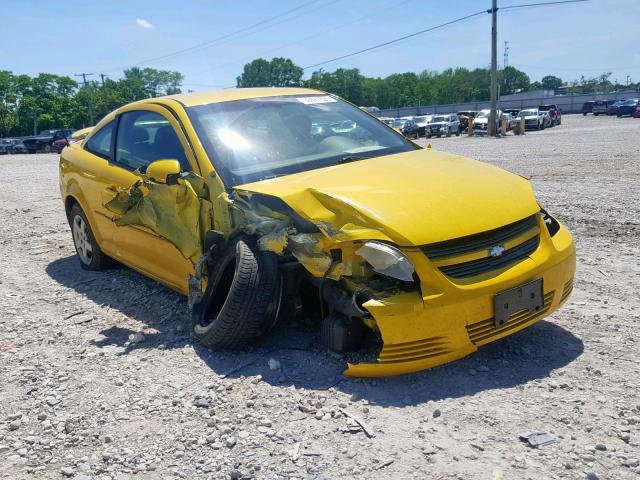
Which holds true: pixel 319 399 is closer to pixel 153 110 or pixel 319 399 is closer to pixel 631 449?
pixel 631 449

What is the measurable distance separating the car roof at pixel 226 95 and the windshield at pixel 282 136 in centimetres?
10

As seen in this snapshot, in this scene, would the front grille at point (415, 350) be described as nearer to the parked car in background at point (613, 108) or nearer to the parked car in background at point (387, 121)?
the parked car in background at point (387, 121)

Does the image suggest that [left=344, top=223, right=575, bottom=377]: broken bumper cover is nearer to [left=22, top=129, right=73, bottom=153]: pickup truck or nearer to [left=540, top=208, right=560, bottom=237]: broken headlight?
[left=540, top=208, right=560, bottom=237]: broken headlight

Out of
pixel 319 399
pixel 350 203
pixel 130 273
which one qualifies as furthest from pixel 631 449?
pixel 130 273

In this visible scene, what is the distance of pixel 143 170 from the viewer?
14.9 ft

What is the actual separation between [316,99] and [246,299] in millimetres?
2192

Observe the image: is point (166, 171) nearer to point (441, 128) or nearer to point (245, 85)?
point (441, 128)

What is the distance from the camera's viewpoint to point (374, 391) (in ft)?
10.1

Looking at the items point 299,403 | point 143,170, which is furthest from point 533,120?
point 299,403

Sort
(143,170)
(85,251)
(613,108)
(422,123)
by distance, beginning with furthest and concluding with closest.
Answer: (613,108)
(422,123)
(85,251)
(143,170)

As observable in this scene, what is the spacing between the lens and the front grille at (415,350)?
117 inches

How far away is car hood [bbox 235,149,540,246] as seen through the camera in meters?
3.05

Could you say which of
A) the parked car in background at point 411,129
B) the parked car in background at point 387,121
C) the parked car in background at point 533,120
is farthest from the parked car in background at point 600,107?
the parked car in background at point 411,129

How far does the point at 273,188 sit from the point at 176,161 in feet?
2.71
